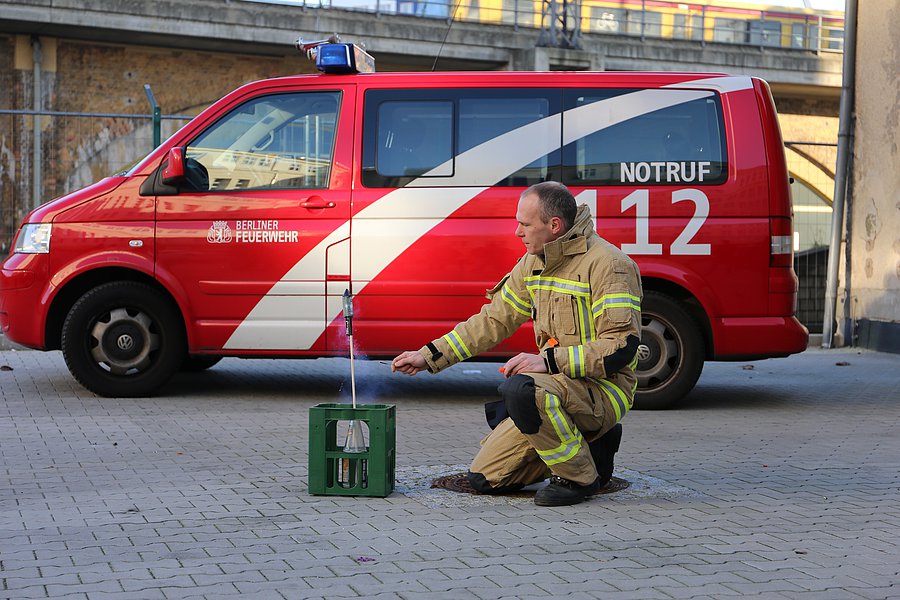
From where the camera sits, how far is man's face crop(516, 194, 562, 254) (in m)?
5.56

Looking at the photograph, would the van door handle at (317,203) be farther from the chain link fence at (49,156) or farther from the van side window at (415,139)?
the chain link fence at (49,156)

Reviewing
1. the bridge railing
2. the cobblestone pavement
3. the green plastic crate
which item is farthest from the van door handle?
the bridge railing

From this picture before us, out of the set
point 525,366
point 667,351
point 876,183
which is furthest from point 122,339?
point 876,183

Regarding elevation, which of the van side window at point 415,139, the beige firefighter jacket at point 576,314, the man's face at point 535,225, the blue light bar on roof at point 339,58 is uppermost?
the blue light bar on roof at point 339,58

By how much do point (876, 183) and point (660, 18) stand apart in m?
17.7

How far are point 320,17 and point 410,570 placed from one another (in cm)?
2398

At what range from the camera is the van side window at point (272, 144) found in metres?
9.01

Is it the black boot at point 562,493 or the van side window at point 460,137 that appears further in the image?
the van side window at point 460,137

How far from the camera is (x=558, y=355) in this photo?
5.39m

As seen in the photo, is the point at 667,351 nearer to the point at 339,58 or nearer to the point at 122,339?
the point at 339,58

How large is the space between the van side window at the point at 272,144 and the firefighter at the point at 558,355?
11.4 ft

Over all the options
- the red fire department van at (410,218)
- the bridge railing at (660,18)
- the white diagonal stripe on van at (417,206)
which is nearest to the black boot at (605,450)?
the red fire department van at (410,218)

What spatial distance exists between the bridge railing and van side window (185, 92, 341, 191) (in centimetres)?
1786

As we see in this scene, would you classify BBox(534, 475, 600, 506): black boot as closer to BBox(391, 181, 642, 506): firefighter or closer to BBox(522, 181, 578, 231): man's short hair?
BBox(391, 181, 642, 506): firefighter
